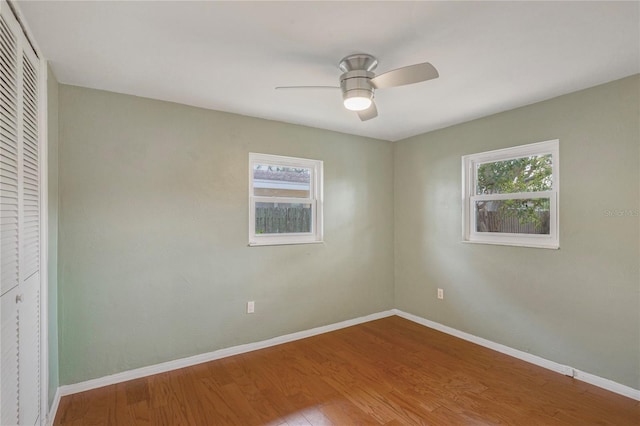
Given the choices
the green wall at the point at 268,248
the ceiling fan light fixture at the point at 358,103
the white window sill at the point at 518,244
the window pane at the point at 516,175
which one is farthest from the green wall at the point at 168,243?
the window pane at the point at 516,175

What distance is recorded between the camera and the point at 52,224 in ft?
7.13

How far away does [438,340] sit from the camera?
3393mm

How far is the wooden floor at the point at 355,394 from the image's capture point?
6.95ft

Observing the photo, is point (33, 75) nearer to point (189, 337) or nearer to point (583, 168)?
point (189, 337)

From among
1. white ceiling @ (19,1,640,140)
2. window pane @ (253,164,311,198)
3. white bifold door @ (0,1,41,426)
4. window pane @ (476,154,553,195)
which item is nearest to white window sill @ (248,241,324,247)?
window pane @ (253,164,311,198)

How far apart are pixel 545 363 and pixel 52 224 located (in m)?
4.00

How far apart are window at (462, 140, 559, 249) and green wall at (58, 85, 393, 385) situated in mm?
1512

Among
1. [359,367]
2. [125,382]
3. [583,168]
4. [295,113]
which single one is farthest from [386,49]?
[125,382]

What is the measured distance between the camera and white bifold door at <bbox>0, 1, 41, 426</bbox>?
1363mm

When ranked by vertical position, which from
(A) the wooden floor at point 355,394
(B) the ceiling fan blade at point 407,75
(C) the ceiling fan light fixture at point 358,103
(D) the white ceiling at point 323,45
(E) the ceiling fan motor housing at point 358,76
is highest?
(D) the white ceiling at point 323,45

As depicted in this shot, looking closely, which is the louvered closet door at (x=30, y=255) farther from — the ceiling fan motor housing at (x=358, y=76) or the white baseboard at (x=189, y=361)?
the ceiling fan motor housing at (x=358, y=76)

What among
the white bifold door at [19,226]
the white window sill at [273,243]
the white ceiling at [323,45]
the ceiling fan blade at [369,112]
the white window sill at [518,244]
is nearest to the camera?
the white bifold door at [19,226]

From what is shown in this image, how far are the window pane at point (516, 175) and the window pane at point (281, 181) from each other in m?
1.87

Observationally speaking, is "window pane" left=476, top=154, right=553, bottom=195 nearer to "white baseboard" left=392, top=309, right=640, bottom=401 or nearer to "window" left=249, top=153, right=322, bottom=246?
"white baseboard" left=392, top=309, right=640, bottom=401
